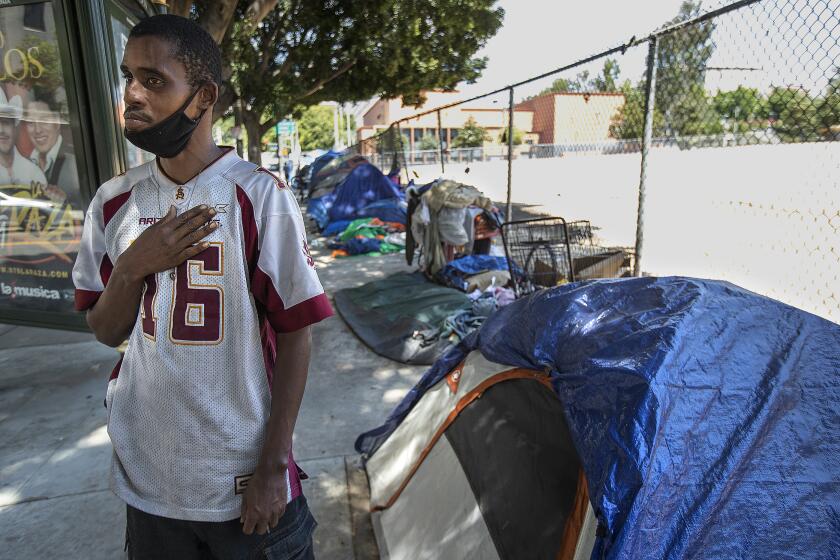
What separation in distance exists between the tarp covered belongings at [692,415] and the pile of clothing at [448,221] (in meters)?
5.03

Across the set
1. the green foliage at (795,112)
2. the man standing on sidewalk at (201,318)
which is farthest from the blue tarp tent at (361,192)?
the man standing on sidewalk at (201,318)

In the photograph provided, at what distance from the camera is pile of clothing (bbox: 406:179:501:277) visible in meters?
7.07

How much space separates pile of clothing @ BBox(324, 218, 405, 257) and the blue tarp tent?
1.24 meters

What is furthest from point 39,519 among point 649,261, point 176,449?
point 649,261

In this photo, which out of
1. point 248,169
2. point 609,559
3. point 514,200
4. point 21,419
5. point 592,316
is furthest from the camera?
point 514,200

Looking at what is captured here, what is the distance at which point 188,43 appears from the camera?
135 centimetres

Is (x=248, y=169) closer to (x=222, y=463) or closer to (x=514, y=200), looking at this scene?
(x=222, y=463)

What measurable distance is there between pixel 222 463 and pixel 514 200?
17.0 meters

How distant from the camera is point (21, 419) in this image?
3939mm

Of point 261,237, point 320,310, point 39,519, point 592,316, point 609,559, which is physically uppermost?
point 261,237

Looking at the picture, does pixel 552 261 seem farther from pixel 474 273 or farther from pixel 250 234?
pixel 250 234

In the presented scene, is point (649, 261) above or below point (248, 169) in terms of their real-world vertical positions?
below

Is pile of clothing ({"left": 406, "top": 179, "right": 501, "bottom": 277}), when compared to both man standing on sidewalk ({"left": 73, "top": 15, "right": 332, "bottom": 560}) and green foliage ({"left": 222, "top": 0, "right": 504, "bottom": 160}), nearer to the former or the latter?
green foliage ({"left": 222, "top": 0, "right": 504, "bottom": 160})

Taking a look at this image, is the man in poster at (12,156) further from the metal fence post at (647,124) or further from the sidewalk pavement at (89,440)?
the metal fence post at (647,124)
